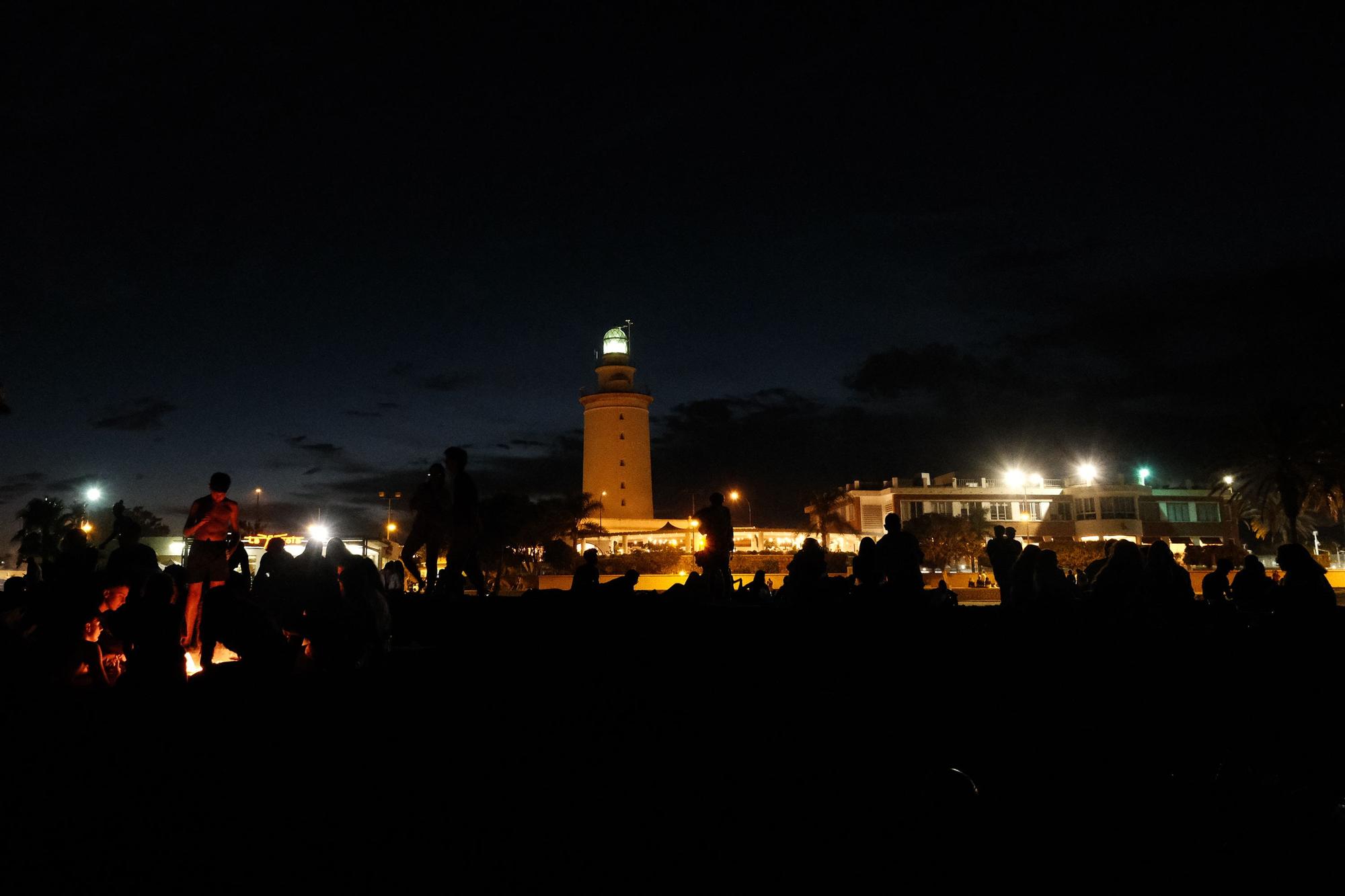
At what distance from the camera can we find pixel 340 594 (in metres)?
7.69

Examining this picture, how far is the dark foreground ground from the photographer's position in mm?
4480

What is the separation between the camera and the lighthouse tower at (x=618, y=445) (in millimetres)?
69188

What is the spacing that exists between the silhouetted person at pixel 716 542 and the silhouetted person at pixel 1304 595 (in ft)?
22.9

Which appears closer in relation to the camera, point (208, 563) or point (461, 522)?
point (208, 563)

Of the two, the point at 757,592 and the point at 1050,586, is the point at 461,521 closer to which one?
the point at 757,592

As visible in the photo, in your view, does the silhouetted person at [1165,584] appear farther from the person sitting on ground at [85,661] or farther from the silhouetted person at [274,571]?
the person sitting on ground at [85,661]

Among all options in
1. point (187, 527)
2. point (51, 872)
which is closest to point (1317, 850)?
point (51, 872)

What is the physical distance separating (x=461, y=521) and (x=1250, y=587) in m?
10.3

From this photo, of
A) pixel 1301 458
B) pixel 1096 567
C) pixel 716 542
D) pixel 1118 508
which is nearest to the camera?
pixel 716 542

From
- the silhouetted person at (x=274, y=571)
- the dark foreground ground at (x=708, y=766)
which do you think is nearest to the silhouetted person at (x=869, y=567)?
the dark foreground ground at (x=708, y=766)

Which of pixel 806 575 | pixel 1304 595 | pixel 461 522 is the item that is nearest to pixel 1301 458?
pixel 806 575

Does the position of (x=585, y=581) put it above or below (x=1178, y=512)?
below

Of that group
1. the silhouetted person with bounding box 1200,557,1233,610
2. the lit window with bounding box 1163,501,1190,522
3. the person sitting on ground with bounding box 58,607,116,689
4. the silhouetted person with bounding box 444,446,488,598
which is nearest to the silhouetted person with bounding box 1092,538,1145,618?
the silhouetted person with bounding box 1200,557,1233,610

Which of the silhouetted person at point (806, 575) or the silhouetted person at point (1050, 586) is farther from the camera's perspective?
the silhouetted person at point (806, 575)
